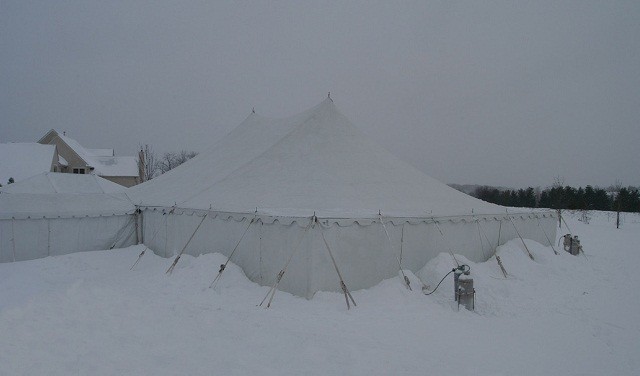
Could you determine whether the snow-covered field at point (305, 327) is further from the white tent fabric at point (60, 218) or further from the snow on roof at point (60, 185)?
the snow on roof at point (60, 185)

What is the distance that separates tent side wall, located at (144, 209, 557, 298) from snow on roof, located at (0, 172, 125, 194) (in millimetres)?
4859

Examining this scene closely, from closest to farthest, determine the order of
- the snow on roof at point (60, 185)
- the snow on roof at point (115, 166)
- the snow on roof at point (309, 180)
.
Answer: the snow on roof at point (309, 180) < the snow on roof at point (60, 185) < the snow on roof at point (115, 166)

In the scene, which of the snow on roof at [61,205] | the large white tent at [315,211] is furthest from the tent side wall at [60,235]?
the large white tent at [315,211]

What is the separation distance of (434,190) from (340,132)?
363cm

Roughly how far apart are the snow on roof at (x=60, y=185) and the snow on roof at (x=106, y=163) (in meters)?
26.2

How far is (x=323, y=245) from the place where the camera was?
7.45 meters

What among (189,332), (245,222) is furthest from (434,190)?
(189,332)

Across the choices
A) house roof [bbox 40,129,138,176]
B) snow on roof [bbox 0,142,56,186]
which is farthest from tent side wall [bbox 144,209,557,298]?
house roof [bbox 40,129,138,176]

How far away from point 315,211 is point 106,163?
4005cm

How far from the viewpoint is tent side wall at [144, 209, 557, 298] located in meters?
7.44

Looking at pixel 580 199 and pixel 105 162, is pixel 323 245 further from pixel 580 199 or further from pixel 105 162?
pixel 580 199

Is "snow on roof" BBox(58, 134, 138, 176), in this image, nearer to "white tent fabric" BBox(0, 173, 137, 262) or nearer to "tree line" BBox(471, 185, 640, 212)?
"white tent fabric" BBox(0, 173, 137, 262)

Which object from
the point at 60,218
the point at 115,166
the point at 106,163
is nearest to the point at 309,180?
the point at 60,218

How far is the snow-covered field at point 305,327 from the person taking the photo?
4840 mm
